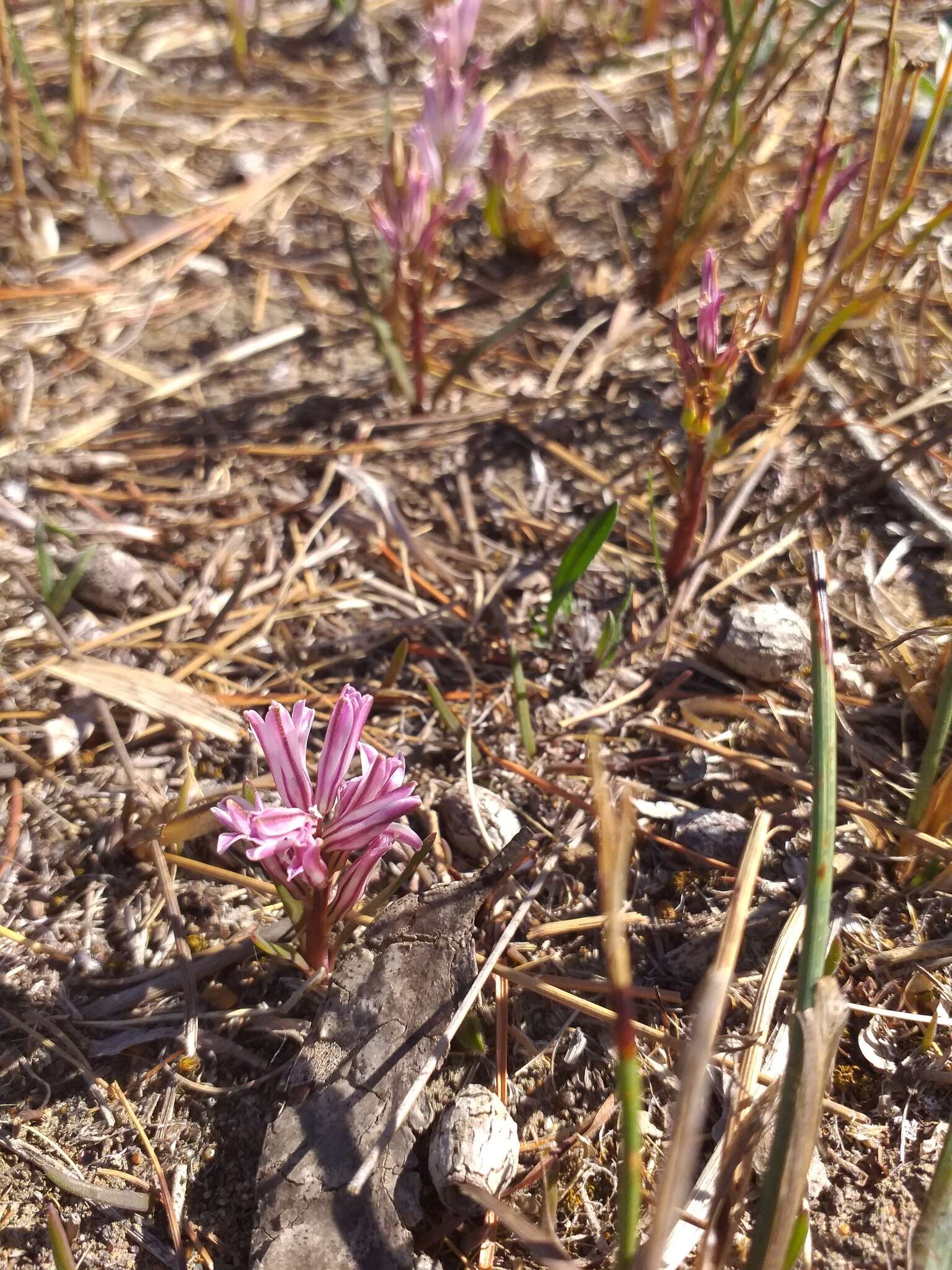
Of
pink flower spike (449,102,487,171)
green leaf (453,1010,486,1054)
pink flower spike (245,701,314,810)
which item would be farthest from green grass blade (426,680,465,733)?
pink flower spike (449,102,487,171)

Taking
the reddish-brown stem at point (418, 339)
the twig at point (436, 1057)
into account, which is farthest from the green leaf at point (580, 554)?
the reddish-brown stem at point (418, 339)

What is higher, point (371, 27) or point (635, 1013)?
point (371, 27)

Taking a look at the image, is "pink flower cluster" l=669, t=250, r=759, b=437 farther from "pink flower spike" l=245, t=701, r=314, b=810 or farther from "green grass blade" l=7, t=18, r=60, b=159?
"green grass blade" l=7, t=18, r=60, b=159

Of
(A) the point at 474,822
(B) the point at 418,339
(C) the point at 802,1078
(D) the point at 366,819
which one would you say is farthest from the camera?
(B) the point at 418,339

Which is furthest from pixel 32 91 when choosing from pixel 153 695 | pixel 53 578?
pixel 153 695

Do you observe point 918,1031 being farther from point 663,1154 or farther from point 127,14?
point 127,14

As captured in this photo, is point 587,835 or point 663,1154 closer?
point 663,1154

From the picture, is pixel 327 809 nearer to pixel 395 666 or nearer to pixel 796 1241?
pixel 395 666

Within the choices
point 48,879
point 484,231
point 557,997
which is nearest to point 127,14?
point 484,231
